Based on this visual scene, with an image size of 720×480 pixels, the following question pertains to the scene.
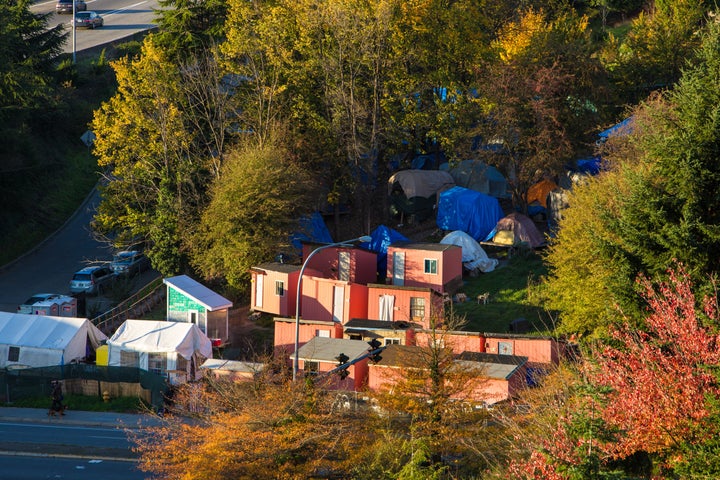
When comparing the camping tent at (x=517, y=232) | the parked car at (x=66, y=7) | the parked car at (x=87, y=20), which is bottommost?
the camping tent at (x=517, y=232)

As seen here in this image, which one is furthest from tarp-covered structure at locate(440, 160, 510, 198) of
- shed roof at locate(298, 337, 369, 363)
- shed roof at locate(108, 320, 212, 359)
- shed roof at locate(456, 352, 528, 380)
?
shed roof at locate(456, 352, 528, 380)

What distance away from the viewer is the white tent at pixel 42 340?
44188mm

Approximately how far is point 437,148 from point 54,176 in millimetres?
27842

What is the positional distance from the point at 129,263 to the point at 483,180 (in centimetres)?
2223

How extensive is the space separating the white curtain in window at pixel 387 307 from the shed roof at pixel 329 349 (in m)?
4.98

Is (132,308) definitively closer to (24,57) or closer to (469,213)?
(469,213)

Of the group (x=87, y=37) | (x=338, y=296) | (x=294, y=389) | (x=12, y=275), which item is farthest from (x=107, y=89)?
(x=294, y=389)

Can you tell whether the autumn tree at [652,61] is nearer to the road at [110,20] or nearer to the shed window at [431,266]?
the shed window at [431,266]

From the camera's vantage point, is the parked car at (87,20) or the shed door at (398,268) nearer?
the shed door at (398,268)

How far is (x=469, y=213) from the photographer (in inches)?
2270

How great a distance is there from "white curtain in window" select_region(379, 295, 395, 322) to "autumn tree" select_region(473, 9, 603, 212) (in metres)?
13.4

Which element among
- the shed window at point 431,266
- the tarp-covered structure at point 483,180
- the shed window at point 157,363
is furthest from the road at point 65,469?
the tarp-covered structure at point 483,180

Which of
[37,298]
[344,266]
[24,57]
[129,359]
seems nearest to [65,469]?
[129,359]

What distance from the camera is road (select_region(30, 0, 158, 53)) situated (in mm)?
95875
